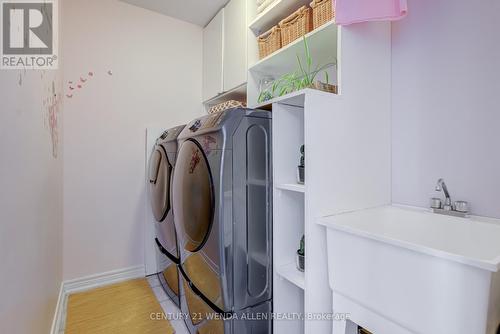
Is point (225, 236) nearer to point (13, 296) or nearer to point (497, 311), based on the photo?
point (13, 296)

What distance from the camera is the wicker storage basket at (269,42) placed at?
1716mm

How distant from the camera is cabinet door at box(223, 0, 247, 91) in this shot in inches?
78.7

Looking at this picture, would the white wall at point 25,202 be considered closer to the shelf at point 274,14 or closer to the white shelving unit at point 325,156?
the white shelving unit at point 325,156

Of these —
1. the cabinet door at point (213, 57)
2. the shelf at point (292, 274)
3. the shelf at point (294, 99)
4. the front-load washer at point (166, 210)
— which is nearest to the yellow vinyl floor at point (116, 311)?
the front-load washer at point (166, 210)

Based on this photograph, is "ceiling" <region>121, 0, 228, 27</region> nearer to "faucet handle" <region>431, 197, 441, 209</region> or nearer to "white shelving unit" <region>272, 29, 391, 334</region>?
"white shelving unit" <region>272, 29, 391, 334</region>

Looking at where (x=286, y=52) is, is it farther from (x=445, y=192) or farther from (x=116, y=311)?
(x=116, y=311)

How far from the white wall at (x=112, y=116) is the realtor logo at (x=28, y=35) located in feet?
1.74

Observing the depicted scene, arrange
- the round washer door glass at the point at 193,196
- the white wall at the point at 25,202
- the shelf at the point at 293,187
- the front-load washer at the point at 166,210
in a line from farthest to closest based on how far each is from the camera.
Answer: the front-load washer at the point at 166,210
the round washer door glass at the point at 193,196
the shelf at the point at 293,187
the white wall at the point at 25,202

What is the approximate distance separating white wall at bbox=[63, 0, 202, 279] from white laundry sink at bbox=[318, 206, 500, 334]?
2.04m

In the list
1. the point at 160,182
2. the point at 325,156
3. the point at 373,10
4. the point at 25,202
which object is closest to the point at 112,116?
the point at 160,182

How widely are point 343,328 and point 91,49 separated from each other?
2.76 meters

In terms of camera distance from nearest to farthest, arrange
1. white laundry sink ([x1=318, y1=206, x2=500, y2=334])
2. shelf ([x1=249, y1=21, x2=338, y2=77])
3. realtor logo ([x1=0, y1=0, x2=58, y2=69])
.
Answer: white laundry sink ([x1=318, y1=206, x2=500, y2=334]), realtor logo ([x1=0, y1=0, x2=58, y2=69]), shelf ([x1=249, y1=21, x2=338, y2=77])

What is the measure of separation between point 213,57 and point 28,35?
61.1 inches

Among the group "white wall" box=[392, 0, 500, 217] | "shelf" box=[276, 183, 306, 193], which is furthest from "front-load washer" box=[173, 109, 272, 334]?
"white wall" box=[392, 0, 500, 217]
